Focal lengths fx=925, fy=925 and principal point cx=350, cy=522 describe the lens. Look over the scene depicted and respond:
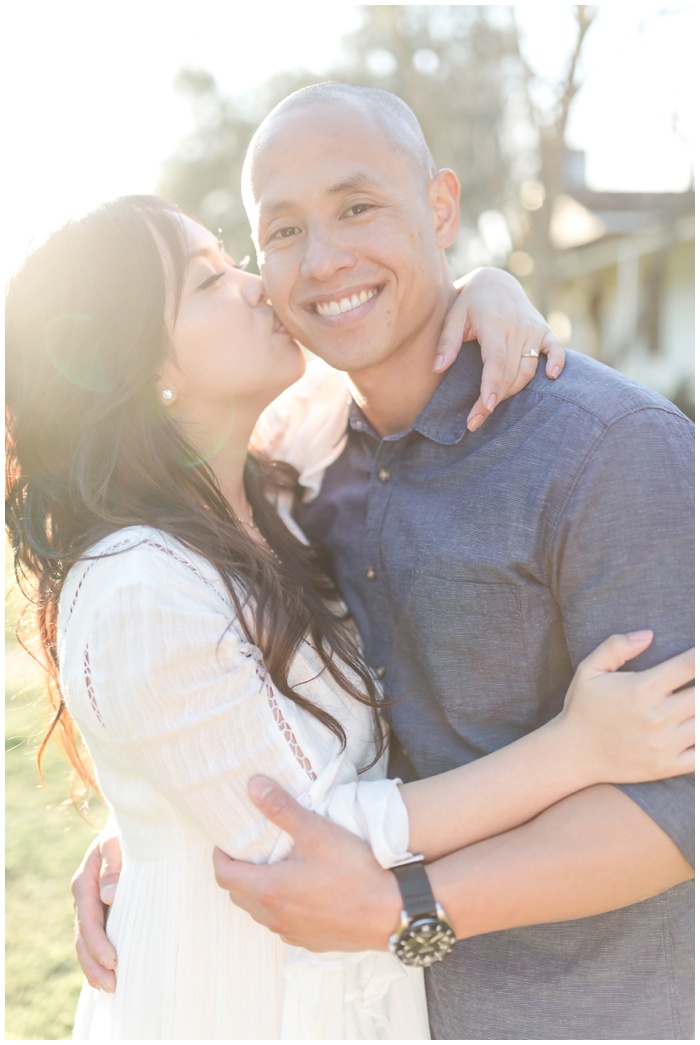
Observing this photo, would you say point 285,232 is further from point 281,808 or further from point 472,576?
point 281,808

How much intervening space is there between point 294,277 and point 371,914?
1672 millimetres

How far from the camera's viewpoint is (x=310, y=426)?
3.14 meters

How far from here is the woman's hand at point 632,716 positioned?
5.92 ft

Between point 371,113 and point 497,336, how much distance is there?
741 mm

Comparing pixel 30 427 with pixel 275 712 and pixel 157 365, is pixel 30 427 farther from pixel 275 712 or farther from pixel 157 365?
pixel 275 712

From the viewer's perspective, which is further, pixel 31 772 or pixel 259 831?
pixel 31 772

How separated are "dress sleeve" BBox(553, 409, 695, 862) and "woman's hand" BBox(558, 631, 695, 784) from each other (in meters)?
0.03

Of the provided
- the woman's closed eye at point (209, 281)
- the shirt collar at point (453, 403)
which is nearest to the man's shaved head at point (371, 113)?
the woman's closed eye at point (209, 281)

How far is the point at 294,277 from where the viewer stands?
2613 millimetres

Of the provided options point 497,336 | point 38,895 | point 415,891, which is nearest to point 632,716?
point 415,891

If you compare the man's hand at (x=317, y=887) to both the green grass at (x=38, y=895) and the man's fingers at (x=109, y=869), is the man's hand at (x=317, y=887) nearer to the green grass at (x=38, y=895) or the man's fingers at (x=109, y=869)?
the man's fingers at (x=109, y=869)

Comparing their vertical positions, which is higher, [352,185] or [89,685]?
[352,185]

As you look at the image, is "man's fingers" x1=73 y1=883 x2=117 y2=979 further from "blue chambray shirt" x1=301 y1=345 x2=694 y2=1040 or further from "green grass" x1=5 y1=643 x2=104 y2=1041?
"blue chambray shirt" x1=301 y1=345 x2=694 y2=1040

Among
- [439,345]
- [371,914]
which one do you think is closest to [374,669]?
[371,914]
